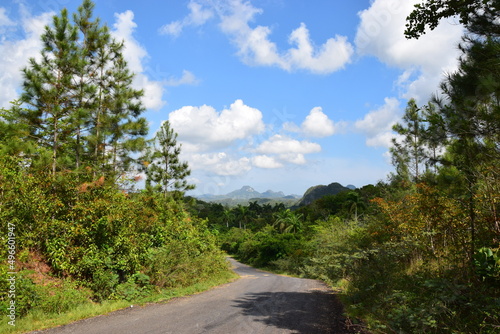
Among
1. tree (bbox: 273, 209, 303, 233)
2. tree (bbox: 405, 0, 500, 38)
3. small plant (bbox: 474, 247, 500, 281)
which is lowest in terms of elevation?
tree (bbox: 273, 209, 303, 233)

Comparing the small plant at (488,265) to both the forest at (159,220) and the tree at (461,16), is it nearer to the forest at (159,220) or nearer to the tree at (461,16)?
the forest at (159,220)

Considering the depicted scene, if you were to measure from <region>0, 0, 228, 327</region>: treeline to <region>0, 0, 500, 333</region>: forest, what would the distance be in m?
0.05

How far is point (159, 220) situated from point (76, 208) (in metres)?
6.05

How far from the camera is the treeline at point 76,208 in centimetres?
914

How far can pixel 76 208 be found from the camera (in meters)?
10.4

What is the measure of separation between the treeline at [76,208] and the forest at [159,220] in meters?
0.05

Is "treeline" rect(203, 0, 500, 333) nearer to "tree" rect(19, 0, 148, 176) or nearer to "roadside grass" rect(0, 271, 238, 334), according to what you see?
"roadside grass" rect(0, 271, 238, 334)

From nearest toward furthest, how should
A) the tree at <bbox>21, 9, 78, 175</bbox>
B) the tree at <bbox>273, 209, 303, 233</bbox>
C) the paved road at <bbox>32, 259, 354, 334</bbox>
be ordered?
the paved road at <bbox>32, 259, 354, 334</bbox> → the tree at <bbox>21, 9, 78, 175</bbox> → the tree at <bbox>273, 209, 303, 233</bbox>

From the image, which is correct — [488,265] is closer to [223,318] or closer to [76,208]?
[223,318]

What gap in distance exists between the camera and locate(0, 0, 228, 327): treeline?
9141 millimetres

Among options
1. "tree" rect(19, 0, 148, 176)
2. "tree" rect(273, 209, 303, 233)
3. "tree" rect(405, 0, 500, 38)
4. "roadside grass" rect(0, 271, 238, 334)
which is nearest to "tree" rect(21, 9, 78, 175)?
"tree" rect(19, 0, 148, 176)

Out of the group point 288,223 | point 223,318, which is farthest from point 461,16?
point 288,223

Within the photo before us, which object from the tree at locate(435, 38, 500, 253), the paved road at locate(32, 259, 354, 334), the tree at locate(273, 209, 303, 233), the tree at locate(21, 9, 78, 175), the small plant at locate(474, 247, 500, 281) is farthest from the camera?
the tree at locate(273, 209, 303, 233)

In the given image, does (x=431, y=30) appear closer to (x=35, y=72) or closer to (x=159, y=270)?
(x=159, y=270)
